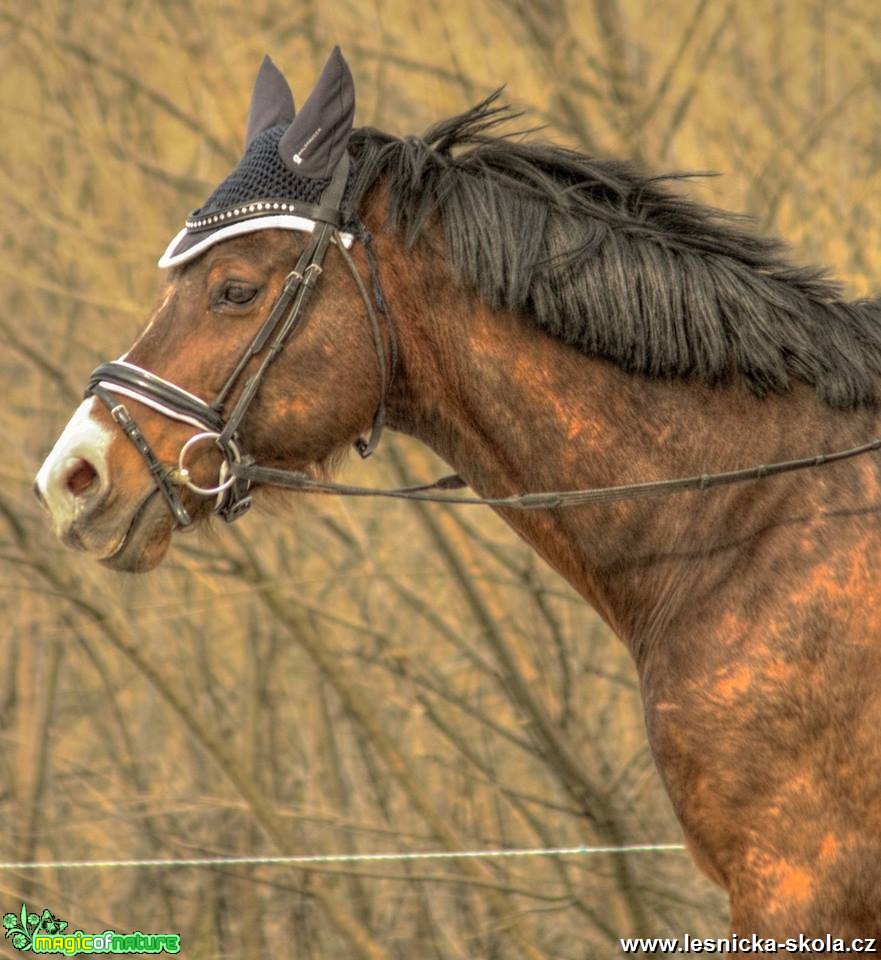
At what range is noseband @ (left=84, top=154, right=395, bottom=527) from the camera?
3135 mm

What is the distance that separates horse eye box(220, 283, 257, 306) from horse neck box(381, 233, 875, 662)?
0.31 metres

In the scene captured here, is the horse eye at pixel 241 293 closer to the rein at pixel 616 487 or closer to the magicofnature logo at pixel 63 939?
the rein at pixel 616 487

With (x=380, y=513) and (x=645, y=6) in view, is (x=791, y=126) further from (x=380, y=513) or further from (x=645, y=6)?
(x=380, y=513)

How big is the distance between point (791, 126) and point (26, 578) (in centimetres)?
434

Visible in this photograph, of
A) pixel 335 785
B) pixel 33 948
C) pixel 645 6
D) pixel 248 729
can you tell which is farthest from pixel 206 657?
pixel 645 6

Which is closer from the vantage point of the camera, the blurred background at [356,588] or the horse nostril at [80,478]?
the horse nostril at [80,478]

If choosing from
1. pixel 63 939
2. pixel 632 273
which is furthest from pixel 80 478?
pixel 63 939

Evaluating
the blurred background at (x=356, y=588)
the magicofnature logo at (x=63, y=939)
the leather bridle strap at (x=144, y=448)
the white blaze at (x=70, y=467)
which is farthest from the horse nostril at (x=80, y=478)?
the blurred background at (x=356, y=588)

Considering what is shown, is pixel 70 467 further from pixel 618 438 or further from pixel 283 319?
pixel 618 438

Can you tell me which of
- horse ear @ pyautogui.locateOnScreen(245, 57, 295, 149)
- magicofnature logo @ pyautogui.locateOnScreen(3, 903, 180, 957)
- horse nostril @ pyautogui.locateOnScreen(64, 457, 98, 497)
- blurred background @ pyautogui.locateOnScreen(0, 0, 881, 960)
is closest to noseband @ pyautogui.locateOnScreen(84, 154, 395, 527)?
horse nostril @ pyautogui.locateOnScreen(64, 457, 98, 497)

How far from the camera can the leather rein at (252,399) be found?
312 centimetres

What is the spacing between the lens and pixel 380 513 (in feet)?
23.4

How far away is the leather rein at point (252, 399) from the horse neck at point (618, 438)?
4 cm

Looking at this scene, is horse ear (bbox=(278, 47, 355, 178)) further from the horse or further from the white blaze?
the white blaze
